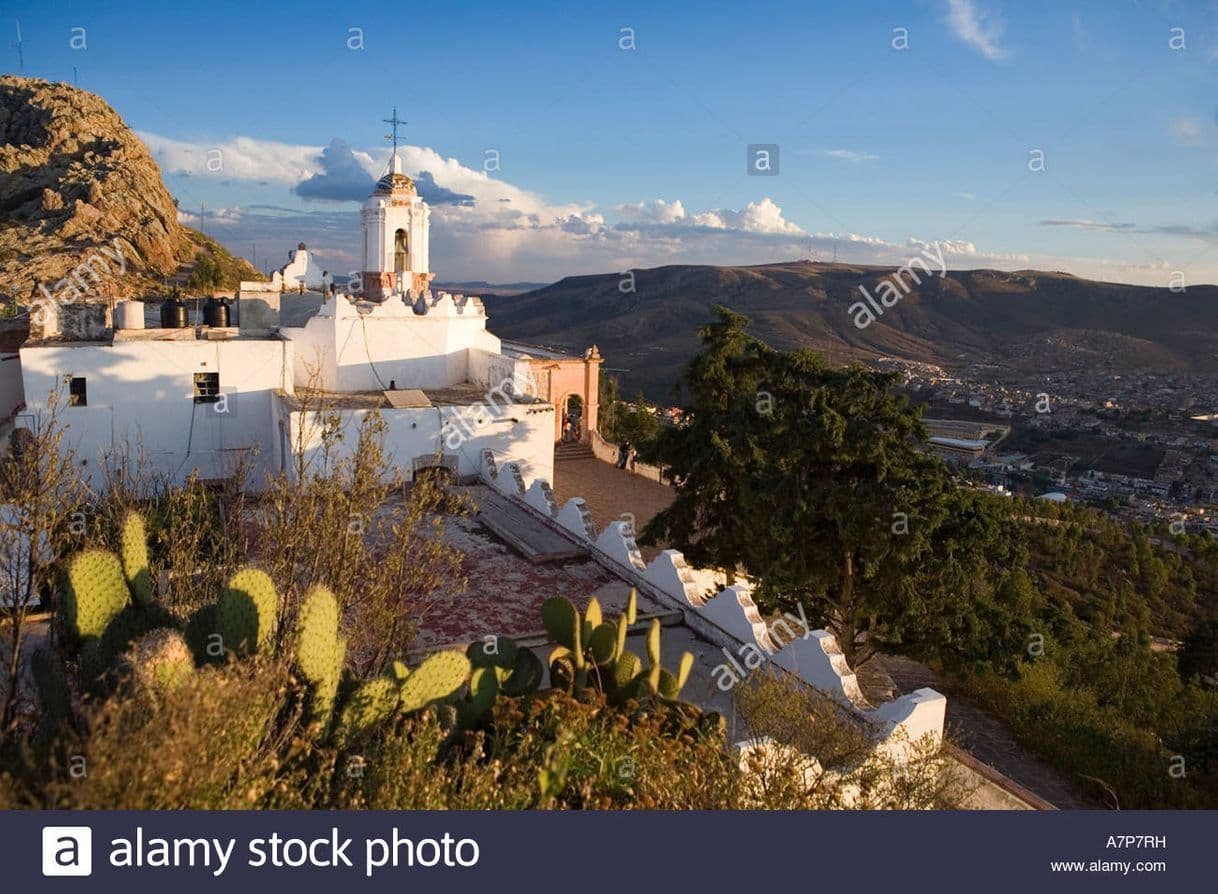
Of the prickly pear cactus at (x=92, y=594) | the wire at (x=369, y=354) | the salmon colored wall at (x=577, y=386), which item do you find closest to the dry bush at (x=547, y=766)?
the prickly pear cactus at (x=92, y=594)

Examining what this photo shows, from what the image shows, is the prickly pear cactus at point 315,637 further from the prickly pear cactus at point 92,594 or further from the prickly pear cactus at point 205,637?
the prickly pear cactus at point 92,594

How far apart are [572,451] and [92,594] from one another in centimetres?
2178

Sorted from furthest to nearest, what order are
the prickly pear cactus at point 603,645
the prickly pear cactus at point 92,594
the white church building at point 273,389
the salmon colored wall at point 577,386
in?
1. the salmon colored wall at point 577,386
2. the white church building at point 273,389
3. the prickly pear cactus at point 603,645
4. the prickly pear cactus at point 92,594

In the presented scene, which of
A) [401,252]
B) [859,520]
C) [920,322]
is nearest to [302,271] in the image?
[401,252]

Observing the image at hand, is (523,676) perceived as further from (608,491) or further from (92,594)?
(608,491)

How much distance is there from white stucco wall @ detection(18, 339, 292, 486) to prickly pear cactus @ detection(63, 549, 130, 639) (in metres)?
11.3

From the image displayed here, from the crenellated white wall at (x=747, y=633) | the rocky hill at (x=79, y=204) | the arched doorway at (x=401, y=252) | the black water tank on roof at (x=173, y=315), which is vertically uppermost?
the rocky hill at (x=79, y=204)

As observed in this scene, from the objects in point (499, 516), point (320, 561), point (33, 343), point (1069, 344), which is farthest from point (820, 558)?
point (1069, 344)

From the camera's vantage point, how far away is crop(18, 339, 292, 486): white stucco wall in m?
17.8

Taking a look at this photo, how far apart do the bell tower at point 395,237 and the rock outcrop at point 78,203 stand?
12.8 meters

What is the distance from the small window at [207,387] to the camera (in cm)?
1895

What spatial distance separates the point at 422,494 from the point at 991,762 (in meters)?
9.33

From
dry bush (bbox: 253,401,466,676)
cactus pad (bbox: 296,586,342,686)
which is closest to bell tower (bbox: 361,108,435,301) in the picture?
dry bush (bbox: 253,401,466,676)

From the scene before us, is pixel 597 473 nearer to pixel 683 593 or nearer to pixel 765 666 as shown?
pixel 683 593
